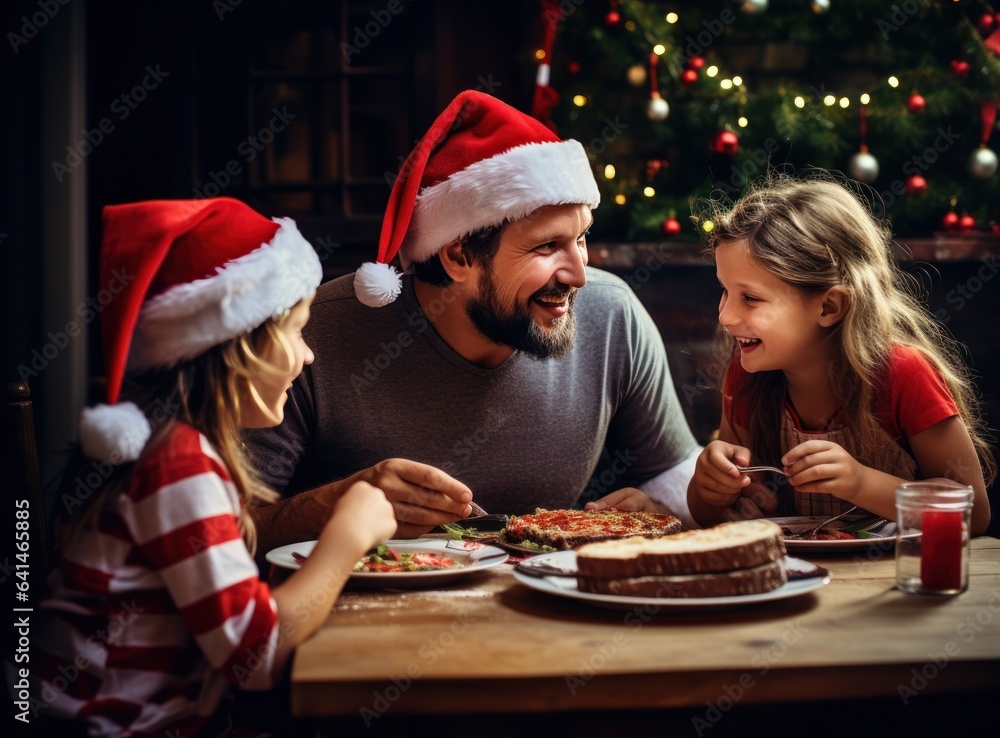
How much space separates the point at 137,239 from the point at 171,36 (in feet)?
9.82

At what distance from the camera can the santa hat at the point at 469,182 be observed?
6.99ft

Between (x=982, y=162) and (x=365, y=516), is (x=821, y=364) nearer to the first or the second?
(x=365, y=516)

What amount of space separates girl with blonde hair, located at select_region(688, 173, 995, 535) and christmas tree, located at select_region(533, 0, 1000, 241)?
132cm

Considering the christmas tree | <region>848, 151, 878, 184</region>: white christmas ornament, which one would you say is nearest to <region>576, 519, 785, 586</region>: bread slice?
the christmas tree

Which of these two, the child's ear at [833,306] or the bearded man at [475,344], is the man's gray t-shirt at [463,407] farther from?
the child's ear at [833,306]

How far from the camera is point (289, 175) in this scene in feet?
13.7

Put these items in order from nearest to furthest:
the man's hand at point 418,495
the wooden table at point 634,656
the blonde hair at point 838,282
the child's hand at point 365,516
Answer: the wooden table at point 634,656 → the child's hand at point 365,516 → the man's hand at point 418,495 → the blonde hair at point 838,282

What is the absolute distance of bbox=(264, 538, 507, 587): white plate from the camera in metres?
1.46

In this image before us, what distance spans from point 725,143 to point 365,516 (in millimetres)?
2521

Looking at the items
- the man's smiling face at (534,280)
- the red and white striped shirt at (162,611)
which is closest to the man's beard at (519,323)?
the man's smiling face at (534,280)

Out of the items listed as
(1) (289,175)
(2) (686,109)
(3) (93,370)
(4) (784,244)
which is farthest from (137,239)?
(3) (93,370)

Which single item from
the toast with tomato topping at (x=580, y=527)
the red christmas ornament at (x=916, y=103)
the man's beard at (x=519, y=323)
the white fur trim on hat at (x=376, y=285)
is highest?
the red christmas ornament at (x=916, y=103)

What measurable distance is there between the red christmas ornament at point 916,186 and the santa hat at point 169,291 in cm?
275

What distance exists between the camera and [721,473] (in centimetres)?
186
